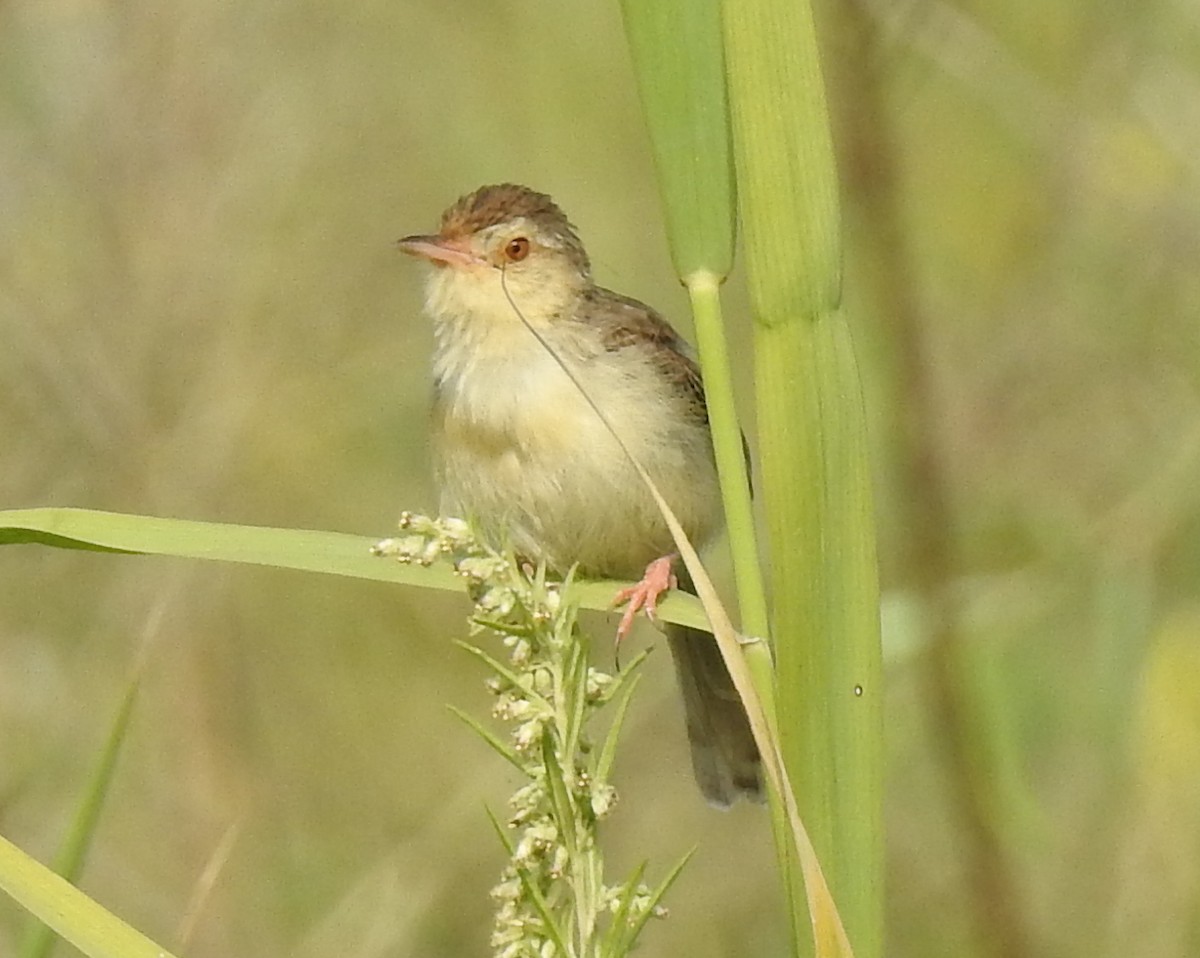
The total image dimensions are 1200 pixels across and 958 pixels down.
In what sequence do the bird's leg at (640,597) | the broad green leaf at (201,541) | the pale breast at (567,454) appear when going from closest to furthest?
the broad green leaf at (201,541), the bird's leg at (640,597), the pale breast at (567,454)

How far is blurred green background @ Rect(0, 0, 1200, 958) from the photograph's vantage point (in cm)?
301

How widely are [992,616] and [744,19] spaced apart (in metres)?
1.94

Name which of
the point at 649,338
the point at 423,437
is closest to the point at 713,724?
the point at 649,338

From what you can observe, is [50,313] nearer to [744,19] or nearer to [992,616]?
[992,616]

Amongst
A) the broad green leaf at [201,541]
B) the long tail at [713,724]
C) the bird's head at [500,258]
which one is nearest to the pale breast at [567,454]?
the bird's head at [500,258]

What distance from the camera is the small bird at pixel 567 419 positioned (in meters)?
2.80

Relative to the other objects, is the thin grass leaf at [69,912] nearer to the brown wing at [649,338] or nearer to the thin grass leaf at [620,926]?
the thin grass leaf at [620,926]

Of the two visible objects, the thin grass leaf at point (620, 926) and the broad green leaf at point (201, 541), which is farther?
the broad green leaf at point (201, 541)

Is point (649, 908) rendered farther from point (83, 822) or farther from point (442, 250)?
point (442, 250)

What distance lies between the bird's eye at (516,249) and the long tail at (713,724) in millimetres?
680

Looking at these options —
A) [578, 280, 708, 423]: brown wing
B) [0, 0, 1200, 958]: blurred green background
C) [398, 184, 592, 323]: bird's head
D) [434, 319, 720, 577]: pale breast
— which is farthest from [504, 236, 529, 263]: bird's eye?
[0, 0, 1200, 958]: blurred green background

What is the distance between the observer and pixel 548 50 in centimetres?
434

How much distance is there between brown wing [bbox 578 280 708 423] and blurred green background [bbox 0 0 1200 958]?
13.0 inches

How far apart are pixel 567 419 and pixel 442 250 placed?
1.59ft
